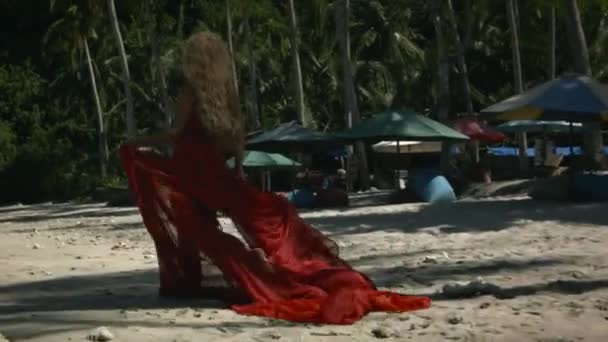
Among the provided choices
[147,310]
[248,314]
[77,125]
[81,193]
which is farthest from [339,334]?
[77,125]

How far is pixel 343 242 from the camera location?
591 inches

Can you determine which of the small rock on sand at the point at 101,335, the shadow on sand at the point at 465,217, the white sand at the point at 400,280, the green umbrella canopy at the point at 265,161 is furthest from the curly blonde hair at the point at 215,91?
the green umbrella canopy at the point at 265,161

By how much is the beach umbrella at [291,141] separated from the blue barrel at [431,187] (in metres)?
2.67

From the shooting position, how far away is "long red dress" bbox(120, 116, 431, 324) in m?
8.47

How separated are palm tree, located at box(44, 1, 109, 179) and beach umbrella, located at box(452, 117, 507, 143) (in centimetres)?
1568

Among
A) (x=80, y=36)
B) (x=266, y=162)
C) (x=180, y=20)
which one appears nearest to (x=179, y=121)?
(x=266, y=162)

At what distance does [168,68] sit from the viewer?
5134 cm

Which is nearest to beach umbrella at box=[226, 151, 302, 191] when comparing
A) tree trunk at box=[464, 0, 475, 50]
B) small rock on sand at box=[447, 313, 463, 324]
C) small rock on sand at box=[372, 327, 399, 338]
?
tree trunk at box=[464, 0, 475, 50]

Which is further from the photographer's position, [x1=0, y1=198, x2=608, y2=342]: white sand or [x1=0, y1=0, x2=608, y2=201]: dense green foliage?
[x1=0, y1=0, x2=608, y2=201]: dense green foliage

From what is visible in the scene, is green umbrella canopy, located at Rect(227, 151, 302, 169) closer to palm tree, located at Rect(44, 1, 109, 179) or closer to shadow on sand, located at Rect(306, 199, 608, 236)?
shadow on sand, located at Rect(306, 199, 608, 236)

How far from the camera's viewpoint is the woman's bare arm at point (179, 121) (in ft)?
29.2

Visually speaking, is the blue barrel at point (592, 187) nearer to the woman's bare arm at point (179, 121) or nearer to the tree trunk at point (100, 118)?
the woman's bare arm at point (179, 121)

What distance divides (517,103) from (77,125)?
35580mm

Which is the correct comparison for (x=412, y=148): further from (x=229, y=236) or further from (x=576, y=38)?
(x=229, y=236)
